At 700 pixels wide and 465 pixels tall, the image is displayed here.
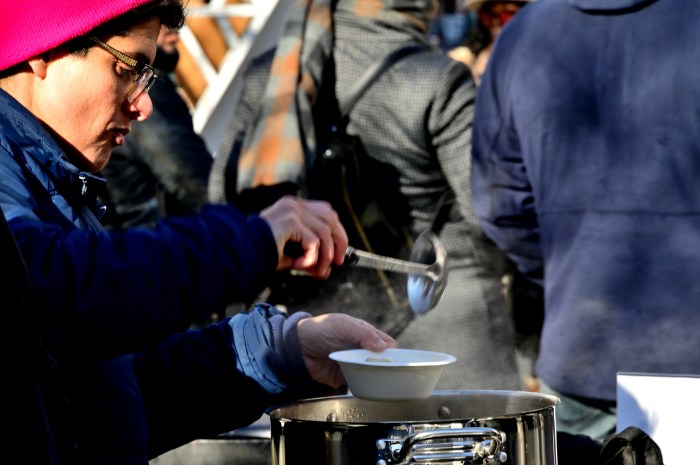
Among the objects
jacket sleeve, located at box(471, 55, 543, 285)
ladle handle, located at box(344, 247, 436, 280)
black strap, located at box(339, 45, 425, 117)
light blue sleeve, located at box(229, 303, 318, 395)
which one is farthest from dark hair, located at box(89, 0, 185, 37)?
black strap, located at box(339, 45, 425, 117)

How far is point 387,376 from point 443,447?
0.63 feet

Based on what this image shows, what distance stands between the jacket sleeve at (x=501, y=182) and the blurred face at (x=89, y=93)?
1.53m

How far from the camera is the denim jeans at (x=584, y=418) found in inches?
117

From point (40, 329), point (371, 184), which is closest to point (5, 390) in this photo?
point (40, 329)

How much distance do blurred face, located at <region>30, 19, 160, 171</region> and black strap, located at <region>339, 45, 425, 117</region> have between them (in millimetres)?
1716

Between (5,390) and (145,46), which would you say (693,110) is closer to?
(145,46)

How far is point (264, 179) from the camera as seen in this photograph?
11.2ft

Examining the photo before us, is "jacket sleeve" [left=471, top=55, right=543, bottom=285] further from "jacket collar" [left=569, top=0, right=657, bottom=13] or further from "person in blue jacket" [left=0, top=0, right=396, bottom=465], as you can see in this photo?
"person in blue jacket" [left=0, top=0, right=396, bottom=465]

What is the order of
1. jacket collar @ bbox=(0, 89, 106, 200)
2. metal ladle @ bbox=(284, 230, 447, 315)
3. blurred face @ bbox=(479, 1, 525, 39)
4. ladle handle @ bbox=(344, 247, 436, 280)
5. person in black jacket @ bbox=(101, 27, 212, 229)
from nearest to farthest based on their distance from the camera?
jacket collar @ bbox=(0, 89, 106, 200), ladle handle @ bbox=(344, 247, 436, 280), metal ladle @ bbox=(284, 230, 447, 315), person in black jacket @ bbox=(101, 27, 212, 229), blurred face @ bbox=(479, 1, 525, 39)

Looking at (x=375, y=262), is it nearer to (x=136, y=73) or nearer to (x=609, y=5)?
(x=136, y=73)

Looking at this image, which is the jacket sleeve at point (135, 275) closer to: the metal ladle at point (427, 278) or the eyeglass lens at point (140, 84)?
the eyeglass lens at point (140, 84)

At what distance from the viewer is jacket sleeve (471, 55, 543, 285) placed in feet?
10.5

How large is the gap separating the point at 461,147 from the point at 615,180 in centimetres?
71

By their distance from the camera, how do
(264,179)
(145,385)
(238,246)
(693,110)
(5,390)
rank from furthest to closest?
(264,179), (693,110), (145,385), (238,246), (5,390)
